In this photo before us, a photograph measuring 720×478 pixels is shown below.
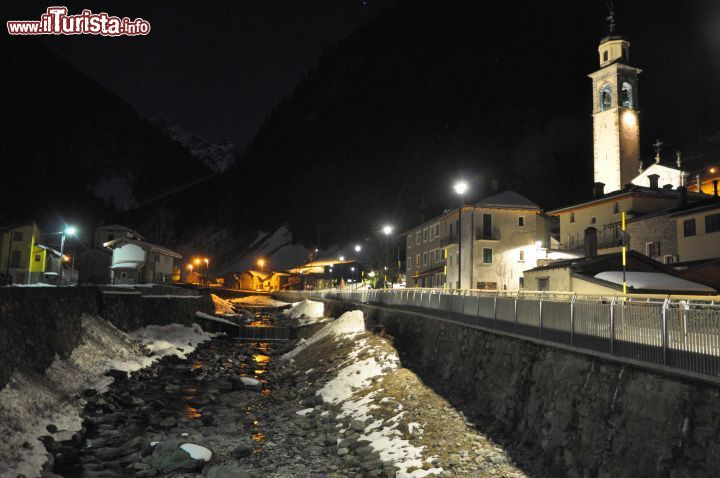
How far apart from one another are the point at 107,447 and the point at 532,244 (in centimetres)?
4975

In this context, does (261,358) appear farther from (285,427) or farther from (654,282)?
(654,282)

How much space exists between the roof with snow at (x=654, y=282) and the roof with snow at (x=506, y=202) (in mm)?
22772

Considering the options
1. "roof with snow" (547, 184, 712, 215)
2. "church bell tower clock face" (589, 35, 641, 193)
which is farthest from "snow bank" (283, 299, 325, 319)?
"church bell tower clock face" (589, 35, 641, 193)

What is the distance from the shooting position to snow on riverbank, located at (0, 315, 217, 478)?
1572 cm

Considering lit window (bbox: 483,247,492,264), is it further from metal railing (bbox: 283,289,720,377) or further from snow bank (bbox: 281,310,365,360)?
metal railing (bbox: 283,289,720,377)

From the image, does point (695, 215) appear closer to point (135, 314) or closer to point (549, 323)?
point (549, 323)

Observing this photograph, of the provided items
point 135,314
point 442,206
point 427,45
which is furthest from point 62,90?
point 135,314

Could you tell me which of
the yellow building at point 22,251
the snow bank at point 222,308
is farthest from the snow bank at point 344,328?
the yellow building at point 22,251

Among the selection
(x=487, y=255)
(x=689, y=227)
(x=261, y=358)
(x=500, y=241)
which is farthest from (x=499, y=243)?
(x=261, y=358)

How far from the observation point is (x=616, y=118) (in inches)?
3103

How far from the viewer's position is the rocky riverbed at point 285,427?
620 inches

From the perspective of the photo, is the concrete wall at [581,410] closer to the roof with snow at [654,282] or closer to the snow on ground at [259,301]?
the roof with snow at [654,282]

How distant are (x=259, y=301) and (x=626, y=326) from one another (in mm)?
88759

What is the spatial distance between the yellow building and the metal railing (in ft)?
193
